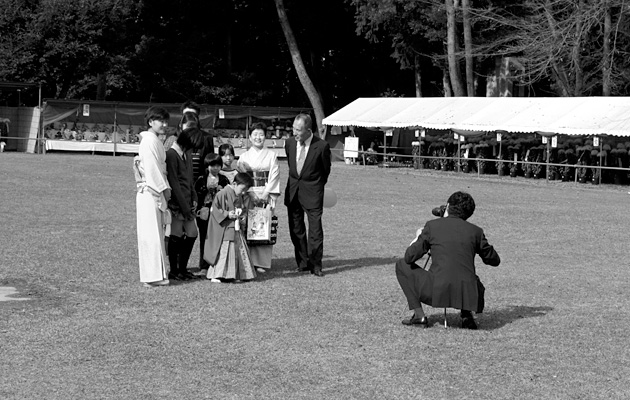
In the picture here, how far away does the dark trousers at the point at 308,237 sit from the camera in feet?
38.5

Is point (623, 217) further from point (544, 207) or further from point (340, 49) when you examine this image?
point (340, 49)

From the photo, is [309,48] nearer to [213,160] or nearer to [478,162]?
[478,162]

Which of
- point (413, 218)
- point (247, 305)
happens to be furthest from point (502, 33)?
point (247, 305)

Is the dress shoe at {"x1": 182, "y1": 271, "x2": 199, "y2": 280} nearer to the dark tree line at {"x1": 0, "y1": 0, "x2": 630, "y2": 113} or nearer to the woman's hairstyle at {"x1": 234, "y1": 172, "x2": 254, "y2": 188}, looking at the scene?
the woman's hairstyle at {"x1": 234, "y1": 172, "x2": 254, "y2": 188}

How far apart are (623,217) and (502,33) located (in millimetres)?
24751

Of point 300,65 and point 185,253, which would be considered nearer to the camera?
point 185,253

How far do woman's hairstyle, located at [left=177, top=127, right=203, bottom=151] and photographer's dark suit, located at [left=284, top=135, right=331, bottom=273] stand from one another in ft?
4.16

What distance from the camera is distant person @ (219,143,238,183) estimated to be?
11.5 m

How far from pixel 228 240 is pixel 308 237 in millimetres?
1218

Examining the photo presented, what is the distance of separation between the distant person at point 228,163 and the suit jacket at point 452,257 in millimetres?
3269

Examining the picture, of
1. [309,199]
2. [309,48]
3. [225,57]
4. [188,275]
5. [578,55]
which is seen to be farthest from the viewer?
[225,57]

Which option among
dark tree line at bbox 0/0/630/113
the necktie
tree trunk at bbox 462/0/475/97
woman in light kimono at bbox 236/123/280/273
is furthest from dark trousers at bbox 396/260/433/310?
tree trunk at bbox 462/0/475/97

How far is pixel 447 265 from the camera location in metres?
8.56

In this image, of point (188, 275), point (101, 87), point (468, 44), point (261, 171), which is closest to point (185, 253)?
point (188, 275)
